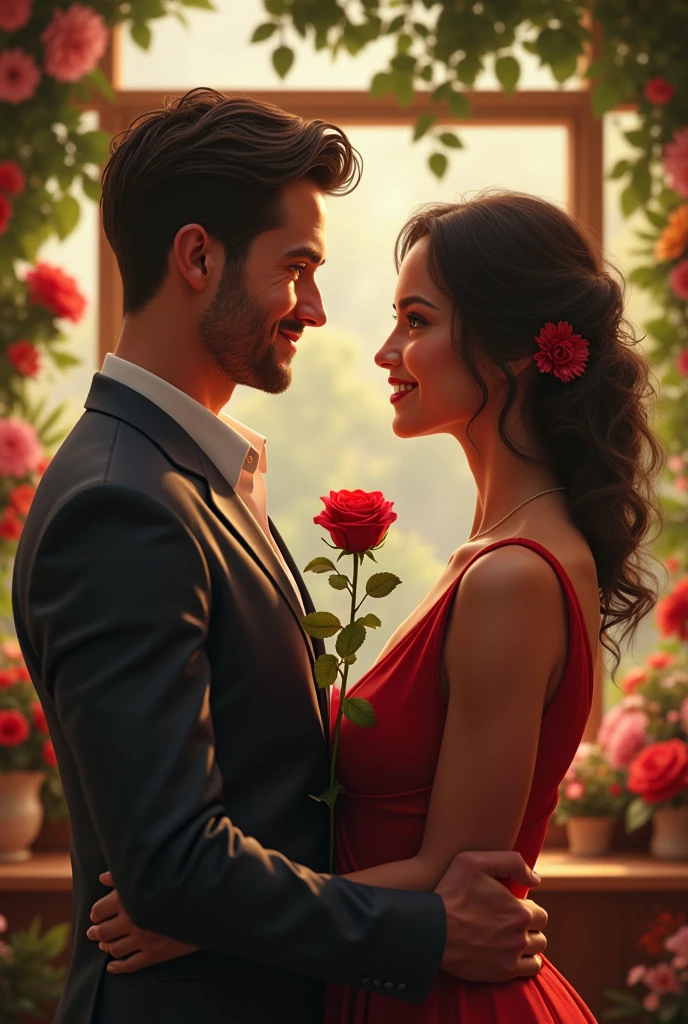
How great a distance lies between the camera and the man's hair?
1.49 metres

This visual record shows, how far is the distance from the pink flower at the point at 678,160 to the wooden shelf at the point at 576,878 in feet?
6.04

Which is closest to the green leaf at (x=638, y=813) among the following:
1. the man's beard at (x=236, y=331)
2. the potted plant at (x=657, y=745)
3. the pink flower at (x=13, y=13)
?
the potted plant at (x=657, y=745)

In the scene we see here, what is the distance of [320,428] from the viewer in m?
3.47

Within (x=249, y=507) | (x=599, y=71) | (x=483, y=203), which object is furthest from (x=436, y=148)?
(x=249, y=507)

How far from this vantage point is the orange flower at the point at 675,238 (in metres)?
3.24

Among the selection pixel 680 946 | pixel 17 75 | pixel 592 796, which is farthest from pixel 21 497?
pixel 680 946

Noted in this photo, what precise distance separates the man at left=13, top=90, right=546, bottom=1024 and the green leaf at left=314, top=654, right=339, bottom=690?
2 centimetres

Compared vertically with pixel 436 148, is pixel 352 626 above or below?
below

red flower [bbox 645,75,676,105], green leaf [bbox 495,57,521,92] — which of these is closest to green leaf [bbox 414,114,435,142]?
green leaf [bbox 495,57,521,92]

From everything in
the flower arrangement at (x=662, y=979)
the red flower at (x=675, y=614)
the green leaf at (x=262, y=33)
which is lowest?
the flower arrangement at (x=662, y=979)

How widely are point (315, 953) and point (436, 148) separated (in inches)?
102

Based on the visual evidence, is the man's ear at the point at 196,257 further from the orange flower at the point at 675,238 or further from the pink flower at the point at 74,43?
the orange flower at the point at 675,238

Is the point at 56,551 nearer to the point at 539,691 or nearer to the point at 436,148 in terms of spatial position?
the point at 539,691

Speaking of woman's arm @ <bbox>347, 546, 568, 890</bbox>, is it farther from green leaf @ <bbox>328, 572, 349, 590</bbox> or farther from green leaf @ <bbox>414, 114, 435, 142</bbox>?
green leaf @ <bbox>414, 114, 435, 142</bbox>
